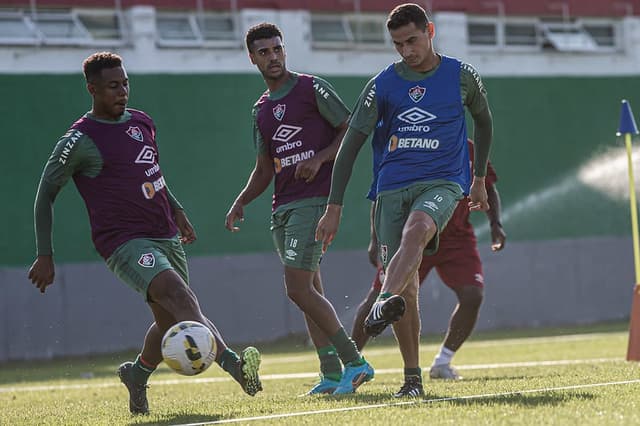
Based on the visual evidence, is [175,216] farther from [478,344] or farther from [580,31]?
[580,31]

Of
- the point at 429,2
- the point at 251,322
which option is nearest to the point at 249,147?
the point at 251,322

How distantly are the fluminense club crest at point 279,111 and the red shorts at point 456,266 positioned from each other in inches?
96.8

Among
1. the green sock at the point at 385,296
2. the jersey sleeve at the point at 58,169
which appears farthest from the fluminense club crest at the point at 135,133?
the green sock at the point at 385,296

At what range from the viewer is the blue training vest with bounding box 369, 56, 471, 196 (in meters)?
7.46

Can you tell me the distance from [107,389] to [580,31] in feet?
56.4

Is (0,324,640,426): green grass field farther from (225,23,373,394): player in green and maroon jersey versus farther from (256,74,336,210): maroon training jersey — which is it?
(256,74,336,210): maroon training jersey

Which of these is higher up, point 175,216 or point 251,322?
point 175,216

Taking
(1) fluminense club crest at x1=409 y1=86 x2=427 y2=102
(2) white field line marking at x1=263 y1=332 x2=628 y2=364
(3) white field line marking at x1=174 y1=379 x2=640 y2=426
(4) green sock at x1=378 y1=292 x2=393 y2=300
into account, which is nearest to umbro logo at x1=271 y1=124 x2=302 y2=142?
(1) fluminense club crest at x1=409 y1=86 x2=427 y2=102

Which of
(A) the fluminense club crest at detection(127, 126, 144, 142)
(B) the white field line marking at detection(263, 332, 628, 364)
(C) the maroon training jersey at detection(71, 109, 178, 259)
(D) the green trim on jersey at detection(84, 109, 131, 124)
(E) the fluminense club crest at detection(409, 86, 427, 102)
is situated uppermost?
(E) the fluminense club crest at detection(409, 86, 427, 102)

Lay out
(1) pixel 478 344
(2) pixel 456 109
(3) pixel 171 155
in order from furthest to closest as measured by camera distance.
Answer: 1. (3) pixel 171 155
2. (1) pixel 478 344
3. (2) pixel 456 109

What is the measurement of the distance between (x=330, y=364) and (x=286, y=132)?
5.18 ft

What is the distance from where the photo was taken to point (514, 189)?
2053cm

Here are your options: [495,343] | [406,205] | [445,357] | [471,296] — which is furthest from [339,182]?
[495,343]

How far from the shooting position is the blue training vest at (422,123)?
294 inches
